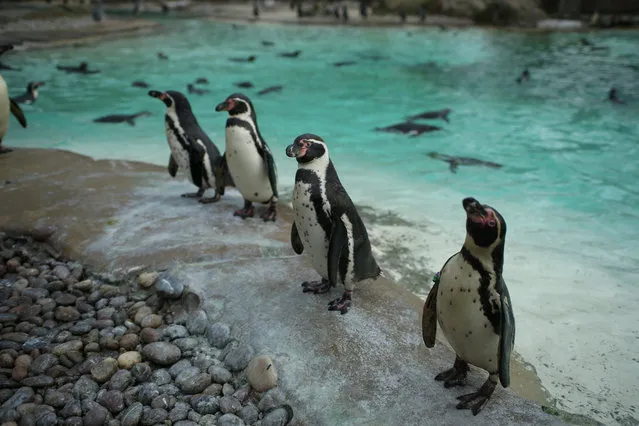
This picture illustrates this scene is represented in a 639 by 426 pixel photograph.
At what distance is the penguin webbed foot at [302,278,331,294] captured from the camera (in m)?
3.11

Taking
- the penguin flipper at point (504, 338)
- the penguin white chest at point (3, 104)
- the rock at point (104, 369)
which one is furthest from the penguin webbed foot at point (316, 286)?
the penguin white chest at point (3, 104)

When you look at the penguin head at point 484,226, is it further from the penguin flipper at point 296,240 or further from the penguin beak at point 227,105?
the penguin beak at point 227,105

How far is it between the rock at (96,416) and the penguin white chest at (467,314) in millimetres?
1528

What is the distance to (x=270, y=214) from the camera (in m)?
4.33

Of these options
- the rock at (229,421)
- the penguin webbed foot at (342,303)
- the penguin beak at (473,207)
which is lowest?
the rock at (229,421)

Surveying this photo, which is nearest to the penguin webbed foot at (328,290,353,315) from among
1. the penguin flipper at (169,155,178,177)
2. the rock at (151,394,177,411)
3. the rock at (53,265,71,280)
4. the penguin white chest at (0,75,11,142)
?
the rock at (151,394,177,411)

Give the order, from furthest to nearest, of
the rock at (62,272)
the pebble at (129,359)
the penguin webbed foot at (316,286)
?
the rock at (62,272)
the penguin webbed foot at (316,286)
the pebble at (129,359)

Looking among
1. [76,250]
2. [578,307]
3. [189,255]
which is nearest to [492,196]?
[578,307]

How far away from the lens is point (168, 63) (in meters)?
15.7

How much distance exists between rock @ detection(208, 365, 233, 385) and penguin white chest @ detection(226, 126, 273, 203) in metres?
1.80

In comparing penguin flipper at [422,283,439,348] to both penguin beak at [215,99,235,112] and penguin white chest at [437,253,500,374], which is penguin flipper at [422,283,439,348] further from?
penguin beak at [215,99,235,112]

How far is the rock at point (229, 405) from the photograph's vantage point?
246 centimetres

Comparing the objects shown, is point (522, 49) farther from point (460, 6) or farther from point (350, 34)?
point (460, 6)

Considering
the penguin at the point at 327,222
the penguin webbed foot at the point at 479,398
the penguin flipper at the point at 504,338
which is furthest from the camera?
the penguin at the point at 327,222
